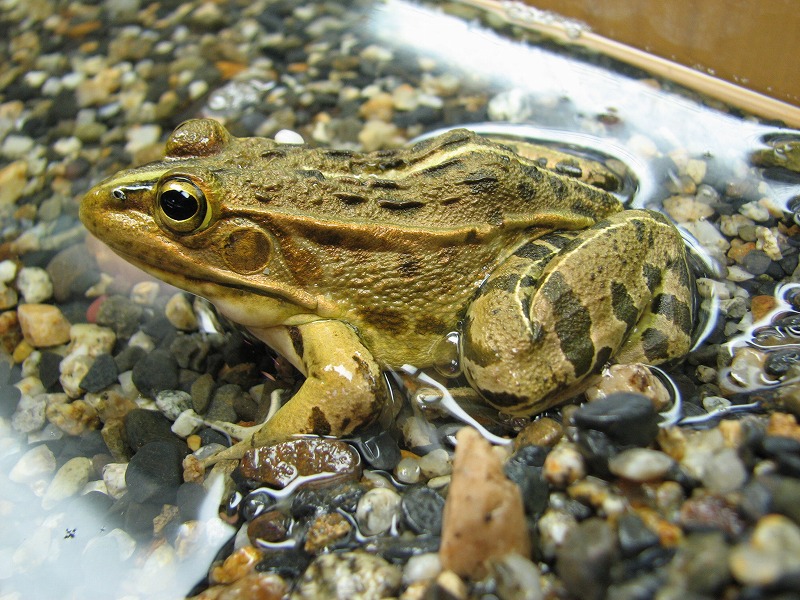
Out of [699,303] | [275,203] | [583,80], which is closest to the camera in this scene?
[275,203]

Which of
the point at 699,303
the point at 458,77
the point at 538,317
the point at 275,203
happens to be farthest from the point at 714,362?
the point at 458,77

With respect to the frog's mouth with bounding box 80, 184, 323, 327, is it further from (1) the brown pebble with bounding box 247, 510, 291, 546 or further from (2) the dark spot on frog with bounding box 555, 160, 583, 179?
(2) the dark spot on frog with bounding box 555, 160, 583, 179

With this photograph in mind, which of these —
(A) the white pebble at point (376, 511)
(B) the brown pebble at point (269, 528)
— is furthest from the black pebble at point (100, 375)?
(A) the white pebble at point (376, 511)

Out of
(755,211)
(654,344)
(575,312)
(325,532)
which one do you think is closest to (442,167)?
(575,312)

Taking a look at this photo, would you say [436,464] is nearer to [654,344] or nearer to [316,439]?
[316,439]

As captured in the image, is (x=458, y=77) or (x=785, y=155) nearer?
(x=785, y=155)

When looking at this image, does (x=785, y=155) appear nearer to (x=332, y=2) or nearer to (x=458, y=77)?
(x=458, y=77)

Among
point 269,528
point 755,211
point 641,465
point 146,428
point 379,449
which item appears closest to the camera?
point 641,465
